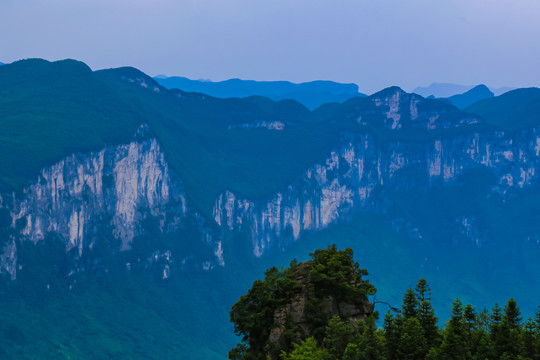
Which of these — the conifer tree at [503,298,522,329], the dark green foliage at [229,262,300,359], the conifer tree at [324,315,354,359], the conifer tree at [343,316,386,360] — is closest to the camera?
the conifer tree at [343,316,386,360]

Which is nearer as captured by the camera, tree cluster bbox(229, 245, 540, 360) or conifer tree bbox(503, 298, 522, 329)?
tree cluster bbox(229, 245, 540, 360)

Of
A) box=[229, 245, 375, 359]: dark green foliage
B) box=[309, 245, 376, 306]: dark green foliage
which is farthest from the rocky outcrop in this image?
box=[309, 245, 376, 306]: dark green foliage

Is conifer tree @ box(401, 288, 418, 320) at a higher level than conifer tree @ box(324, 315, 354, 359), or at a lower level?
higher

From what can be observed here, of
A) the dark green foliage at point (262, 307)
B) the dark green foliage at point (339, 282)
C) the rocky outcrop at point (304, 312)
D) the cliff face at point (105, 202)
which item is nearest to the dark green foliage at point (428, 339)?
the rocky outcrop at point (304, 312)

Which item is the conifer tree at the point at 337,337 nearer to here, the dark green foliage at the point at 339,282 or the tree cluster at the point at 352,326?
the tree cluster at the point at 352,326

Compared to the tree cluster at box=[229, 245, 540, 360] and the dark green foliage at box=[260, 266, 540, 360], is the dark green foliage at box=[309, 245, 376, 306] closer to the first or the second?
the tree cluster at box=[229, 245, 540, 360]

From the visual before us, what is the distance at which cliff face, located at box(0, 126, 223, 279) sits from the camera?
475 feet

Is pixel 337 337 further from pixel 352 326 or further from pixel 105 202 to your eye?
pixel 105 202

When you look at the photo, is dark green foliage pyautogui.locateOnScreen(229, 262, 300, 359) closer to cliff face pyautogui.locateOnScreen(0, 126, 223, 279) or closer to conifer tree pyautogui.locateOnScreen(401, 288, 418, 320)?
conifer tree pyautogui.locateOnScreen(401, 288, 418, 320)

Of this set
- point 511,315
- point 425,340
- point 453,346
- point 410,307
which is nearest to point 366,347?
point 425,340

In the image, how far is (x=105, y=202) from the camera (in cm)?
16300

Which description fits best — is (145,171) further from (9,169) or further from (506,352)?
(506,352)

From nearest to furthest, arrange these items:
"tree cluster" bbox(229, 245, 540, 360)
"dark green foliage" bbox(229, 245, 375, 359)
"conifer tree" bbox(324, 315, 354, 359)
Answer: "tree cluster" bbox(229, 245, 540, 360) → "conifer tree" bbox(324, 315, 354, 359) → "dark green foliage" bbox(229, 245, 375, 359)

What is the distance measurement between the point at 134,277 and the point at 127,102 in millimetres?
54988
